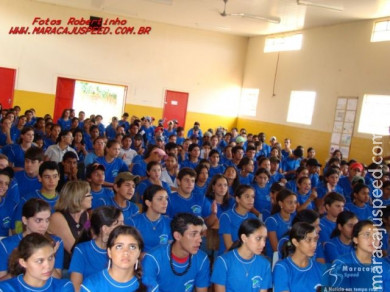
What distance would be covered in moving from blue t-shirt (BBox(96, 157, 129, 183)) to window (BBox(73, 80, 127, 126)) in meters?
8.67

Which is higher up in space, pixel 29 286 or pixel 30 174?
pixel 30 174

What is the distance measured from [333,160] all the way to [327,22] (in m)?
5.14

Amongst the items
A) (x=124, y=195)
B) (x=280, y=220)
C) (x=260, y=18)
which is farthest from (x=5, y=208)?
(x=260, y=18)

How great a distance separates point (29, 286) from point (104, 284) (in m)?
0.40

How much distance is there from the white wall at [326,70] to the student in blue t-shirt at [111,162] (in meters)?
6.71

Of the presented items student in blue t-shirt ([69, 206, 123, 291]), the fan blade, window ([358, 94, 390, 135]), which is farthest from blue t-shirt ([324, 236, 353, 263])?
the fan blade

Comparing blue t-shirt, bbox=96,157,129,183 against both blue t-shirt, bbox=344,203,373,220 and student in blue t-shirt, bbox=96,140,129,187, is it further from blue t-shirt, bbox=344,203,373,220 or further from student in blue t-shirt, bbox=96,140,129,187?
blue t-shirt, bbox=344,203,373,220

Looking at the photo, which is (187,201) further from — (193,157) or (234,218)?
(193,157)

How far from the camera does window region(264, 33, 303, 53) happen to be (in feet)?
41.6

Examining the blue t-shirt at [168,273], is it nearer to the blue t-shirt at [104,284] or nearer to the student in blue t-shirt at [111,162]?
the blue t-shirt at [104,284]

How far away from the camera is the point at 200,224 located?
9.60 ft

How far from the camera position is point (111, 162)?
18.7ft

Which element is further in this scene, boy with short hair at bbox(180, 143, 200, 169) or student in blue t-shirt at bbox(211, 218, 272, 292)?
boy with short hair at bbox(180, 143, 200, 169)

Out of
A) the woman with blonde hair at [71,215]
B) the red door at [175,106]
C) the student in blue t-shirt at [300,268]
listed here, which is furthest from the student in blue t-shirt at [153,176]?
the red door at [175,106]
